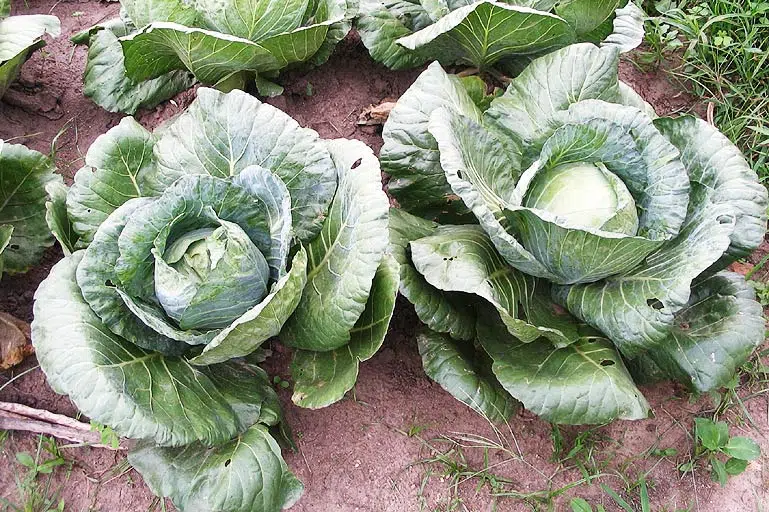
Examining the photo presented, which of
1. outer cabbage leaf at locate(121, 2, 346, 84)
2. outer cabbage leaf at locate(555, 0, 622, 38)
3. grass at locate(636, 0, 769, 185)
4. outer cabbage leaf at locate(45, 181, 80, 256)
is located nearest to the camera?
outer cabbage leaf at locate(45, 181, 80, 256)

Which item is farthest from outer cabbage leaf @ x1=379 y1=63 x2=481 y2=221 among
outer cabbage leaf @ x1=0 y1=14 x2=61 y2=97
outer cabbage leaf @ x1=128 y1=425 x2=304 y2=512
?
outer cabbage leaf @ x1=0 y1=14 x2=61 y2=97

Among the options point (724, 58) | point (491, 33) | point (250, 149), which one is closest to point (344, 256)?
point (250, 149)

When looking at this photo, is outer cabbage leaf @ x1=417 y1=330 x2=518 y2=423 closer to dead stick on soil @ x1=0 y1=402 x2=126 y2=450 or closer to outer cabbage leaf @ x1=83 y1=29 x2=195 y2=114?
dead stick on soil @ x1=0 y1=402 x2=126 y2=450

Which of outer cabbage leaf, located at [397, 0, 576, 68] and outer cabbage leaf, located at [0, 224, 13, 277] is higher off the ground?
outer cabbage leaf, located at [397, 0, 576, 68]

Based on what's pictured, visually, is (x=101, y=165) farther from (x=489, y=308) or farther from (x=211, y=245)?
(x=489, y=308)

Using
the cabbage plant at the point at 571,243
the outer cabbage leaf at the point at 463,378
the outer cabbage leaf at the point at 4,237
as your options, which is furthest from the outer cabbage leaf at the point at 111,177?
the outer cabbage leaf at the point at 463,378
